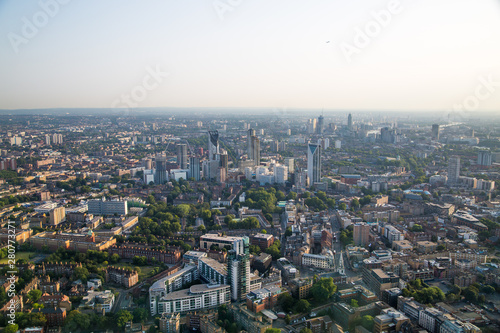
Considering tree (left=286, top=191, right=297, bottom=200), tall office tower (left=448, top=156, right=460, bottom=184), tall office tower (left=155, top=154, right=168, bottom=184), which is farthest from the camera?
tall office tower (left=155, top=154, right=168, bottom=184)

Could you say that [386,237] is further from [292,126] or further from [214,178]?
[292,126]

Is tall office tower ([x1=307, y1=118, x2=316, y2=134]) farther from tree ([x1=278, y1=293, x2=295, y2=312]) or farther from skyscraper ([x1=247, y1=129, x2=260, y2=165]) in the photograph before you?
tree ([x1=278, y1=293, x2=295, y2=312])

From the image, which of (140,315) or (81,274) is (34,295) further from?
(140,315)

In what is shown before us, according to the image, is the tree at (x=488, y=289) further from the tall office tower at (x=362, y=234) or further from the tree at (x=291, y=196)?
the tree at (x=291, y=196)

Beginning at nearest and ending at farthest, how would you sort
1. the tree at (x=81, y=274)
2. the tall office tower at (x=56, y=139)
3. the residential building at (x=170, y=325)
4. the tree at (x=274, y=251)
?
the residential building at (x=170, y=325), the tree at (x=81, y=274), the tree at (x=274, y=251), the tall office tower at (x=56, y=139)

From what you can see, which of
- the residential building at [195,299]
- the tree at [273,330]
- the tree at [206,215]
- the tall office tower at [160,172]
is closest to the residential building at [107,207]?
the tree at [206,215]

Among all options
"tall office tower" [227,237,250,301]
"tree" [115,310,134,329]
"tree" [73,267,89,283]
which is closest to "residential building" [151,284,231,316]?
"tall office tower" [227,237,250,301]
